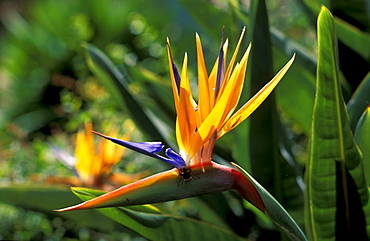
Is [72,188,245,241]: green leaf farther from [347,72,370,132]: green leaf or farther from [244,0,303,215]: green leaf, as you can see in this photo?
[347,72,370,132]: green leaf

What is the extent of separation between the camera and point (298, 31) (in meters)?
2.00

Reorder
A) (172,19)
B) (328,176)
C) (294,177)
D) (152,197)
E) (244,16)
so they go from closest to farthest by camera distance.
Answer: (152,197), (328,176), (294,177), (244,16), (172,19)

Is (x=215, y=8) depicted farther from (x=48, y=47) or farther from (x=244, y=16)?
(x=48, y=47)

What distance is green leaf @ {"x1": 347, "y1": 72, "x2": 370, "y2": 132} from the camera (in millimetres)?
846

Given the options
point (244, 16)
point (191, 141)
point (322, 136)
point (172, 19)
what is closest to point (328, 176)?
point (322, 136)

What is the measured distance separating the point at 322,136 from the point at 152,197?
21 cm

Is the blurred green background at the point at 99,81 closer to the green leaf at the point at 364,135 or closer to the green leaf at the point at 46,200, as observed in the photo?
the green leaf at the point at 46,200

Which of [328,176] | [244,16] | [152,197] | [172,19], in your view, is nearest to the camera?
[152,197]

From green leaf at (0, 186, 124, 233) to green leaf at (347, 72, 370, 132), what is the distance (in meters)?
0.42

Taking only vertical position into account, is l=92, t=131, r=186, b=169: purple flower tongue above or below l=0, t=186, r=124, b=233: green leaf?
above

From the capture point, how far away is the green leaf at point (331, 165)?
591 mm

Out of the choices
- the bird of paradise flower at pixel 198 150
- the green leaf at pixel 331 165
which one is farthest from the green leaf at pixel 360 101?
the bird of paradise flower at pixel 198 150

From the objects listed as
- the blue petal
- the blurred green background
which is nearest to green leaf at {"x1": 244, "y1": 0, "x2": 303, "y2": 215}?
the blurred green background

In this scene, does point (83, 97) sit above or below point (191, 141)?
below
